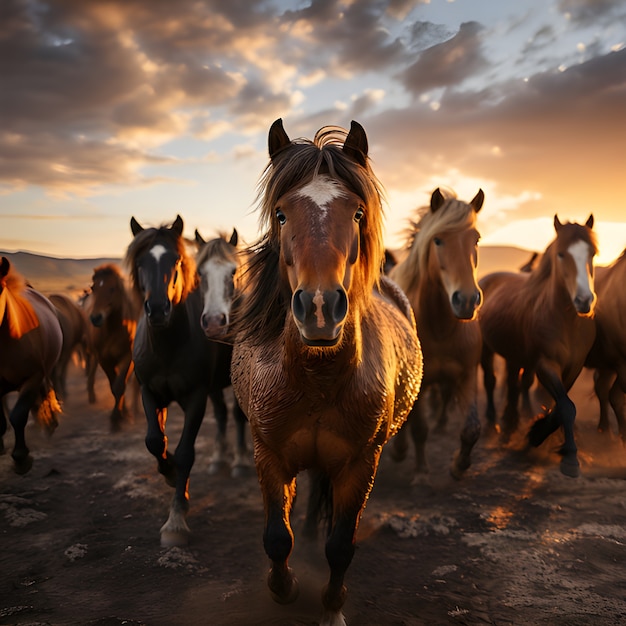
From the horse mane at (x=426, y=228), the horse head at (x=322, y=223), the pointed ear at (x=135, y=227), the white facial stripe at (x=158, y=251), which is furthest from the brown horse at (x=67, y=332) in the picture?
the horse head at (x=322, y=223)

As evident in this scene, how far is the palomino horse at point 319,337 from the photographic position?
69.5 inches

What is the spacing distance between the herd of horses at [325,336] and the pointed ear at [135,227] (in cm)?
20

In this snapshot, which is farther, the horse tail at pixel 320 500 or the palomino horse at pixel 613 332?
the palomino horse at pixel 613 332

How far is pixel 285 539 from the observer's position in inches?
94.8

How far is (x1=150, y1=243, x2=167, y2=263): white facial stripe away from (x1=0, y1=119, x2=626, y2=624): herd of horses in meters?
0.03

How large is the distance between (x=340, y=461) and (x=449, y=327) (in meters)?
2.70

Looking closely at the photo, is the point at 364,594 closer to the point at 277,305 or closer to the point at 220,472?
the point at 277,305

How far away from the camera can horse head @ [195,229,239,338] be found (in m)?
4.21

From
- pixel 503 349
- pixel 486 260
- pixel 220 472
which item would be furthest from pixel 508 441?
pixel 486 260

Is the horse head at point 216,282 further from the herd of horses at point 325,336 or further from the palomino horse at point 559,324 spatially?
the palomino horse at point 559,324

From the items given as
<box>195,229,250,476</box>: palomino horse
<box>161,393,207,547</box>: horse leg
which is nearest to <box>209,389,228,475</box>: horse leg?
<box>195,229,250,476</box>: palomino horse

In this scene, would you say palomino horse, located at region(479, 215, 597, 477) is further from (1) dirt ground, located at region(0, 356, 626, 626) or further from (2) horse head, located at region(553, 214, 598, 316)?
(1) dirt ground, located at region(0, 356, 626, 626)

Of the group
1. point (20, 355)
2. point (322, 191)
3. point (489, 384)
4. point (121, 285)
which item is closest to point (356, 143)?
point (322, 191)

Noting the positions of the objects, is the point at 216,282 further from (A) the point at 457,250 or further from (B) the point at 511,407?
(B) the point at 511,407
